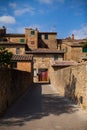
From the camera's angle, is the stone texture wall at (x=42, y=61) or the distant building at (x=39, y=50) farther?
the stone texture wall at (x=42, y=61)

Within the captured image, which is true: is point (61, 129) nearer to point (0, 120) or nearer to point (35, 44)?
point (0, 120)

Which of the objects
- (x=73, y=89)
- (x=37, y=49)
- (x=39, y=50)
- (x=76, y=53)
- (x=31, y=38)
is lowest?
(x=73, y=89)

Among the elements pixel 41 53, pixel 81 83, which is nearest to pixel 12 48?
pixel 41 53

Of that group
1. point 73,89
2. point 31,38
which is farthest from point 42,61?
point 73,89

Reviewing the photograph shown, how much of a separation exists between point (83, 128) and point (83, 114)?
2.70 m

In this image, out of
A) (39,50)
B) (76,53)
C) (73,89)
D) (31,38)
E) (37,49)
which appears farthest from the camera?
(31,38)

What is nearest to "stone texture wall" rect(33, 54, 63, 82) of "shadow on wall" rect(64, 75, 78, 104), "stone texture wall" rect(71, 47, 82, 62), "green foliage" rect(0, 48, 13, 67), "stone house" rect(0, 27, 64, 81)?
"stone house" rect(0, 27, 64, 81)

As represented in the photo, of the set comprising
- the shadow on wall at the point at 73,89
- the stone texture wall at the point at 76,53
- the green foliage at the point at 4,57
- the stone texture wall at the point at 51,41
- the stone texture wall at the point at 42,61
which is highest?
the stone texture wall at the point at 51,41

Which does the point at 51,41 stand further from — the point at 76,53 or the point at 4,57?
the point at 4,57

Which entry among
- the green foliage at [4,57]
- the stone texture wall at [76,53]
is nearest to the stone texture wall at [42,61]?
the stone texture wall at [76,53]

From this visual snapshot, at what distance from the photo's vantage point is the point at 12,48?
5103 cm

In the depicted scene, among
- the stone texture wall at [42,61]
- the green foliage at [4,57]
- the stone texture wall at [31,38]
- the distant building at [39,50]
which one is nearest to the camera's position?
the green foliage at [4,57]

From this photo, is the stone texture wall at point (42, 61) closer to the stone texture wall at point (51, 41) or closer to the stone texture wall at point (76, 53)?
the stone texture wall at point (76, 53)

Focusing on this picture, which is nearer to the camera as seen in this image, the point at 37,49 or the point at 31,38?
the point at 37,49
